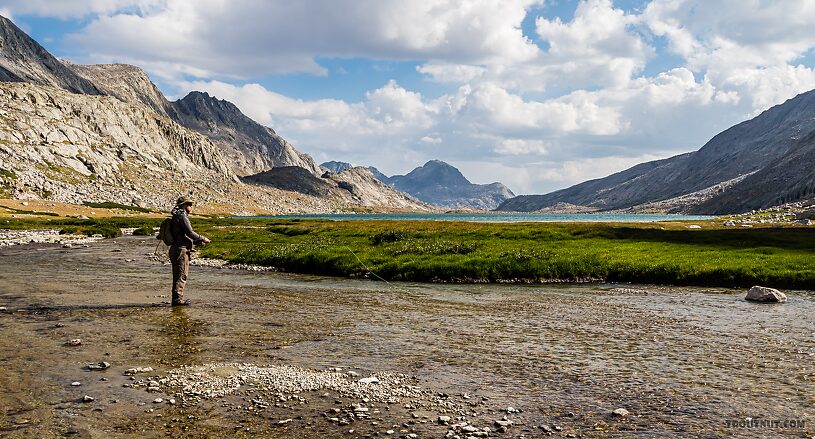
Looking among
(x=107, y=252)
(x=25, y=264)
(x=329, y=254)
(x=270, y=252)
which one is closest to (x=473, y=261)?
(x=329, y=254)

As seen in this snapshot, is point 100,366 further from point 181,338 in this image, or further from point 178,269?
point 178,269

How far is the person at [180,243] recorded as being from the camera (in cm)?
2258

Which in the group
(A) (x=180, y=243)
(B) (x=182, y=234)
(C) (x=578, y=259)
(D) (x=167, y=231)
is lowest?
(C) (x=578, y=259)

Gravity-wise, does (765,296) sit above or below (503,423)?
above

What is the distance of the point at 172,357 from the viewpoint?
1424cm

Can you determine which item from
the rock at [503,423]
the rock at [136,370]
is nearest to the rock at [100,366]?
the rock at [136,370]

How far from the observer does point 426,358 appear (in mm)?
14695

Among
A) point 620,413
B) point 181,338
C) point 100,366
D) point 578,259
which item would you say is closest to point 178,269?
point 181,338

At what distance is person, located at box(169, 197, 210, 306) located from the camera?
22578 mm

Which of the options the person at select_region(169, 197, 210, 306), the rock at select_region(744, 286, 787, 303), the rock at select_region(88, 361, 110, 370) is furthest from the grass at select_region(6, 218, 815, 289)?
the rock at select_region(88, 361, 110, 370)

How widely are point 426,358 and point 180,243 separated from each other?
13690 millimetres

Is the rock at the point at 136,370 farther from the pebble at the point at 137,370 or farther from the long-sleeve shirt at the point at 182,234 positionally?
the long-sleeve shirt at the point at 182,234

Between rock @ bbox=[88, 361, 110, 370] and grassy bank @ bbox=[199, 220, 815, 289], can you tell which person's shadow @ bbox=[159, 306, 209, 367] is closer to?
rock @ bbox=[88, 361, 110, 370]

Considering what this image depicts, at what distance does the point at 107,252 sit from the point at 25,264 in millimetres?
13534
